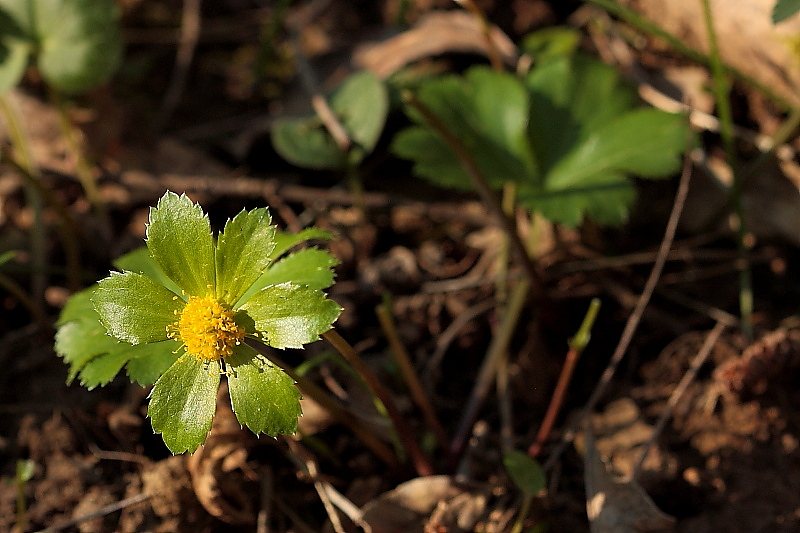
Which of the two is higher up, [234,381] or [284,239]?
[284,239]

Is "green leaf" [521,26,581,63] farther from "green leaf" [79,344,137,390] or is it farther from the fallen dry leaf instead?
"green leaf" [79,344,137,390]

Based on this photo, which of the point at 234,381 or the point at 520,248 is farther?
the point at 520,248

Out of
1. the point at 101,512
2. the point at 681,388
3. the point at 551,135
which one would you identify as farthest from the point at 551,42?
the point at 101,512

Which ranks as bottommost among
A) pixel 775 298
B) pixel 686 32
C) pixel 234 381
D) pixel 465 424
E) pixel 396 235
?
pixel 775 298

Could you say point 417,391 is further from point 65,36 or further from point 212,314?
point 65,36

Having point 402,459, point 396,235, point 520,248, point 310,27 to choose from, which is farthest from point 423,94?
point 402,459

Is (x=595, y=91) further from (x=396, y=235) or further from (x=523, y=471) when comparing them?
(x=523, y=471)

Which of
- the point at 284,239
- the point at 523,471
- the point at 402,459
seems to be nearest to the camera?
the point at 284,239

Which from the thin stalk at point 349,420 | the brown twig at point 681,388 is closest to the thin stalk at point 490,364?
the thin stalk at point 349,420
